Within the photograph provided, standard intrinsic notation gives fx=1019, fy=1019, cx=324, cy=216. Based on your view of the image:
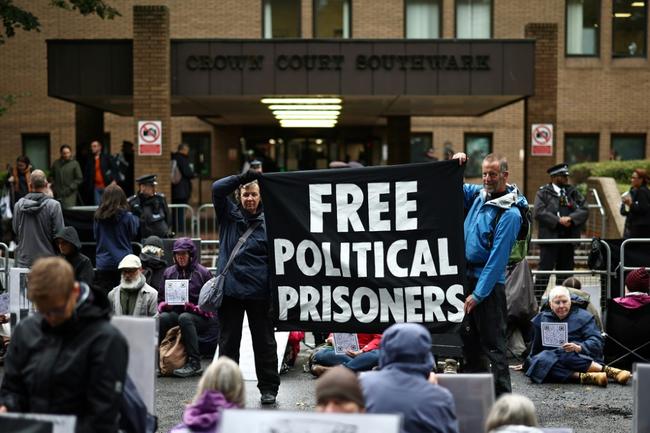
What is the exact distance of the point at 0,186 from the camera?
23.4 meters

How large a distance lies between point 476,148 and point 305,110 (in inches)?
425

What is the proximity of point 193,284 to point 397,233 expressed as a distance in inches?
144

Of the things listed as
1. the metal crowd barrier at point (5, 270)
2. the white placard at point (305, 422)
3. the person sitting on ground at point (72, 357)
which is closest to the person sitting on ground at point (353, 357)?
the metal crowd barrier at point (5, 270)

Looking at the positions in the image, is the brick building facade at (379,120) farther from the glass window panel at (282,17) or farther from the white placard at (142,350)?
the white placard at (142,350)

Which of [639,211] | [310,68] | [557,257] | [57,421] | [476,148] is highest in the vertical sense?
[310,68]

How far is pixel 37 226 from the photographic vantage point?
41.0 ft

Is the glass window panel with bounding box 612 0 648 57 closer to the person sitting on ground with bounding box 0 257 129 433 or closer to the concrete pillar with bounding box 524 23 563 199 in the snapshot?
the concrete pillar with bounding box 524 23 563 199

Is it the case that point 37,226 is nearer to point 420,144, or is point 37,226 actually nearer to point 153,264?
point 153,264

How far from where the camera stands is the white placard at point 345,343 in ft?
35.3

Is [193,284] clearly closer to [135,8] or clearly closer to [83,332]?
[83,332]

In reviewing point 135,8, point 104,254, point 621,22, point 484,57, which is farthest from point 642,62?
point 104,254

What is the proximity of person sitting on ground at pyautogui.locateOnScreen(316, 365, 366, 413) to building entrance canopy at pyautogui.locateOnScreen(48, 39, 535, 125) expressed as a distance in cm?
1735

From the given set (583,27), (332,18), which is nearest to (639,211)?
(332,18)

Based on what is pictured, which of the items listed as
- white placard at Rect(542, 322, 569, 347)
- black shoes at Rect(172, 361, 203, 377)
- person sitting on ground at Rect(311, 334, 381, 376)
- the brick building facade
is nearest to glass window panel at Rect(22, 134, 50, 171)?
the brick building facade
